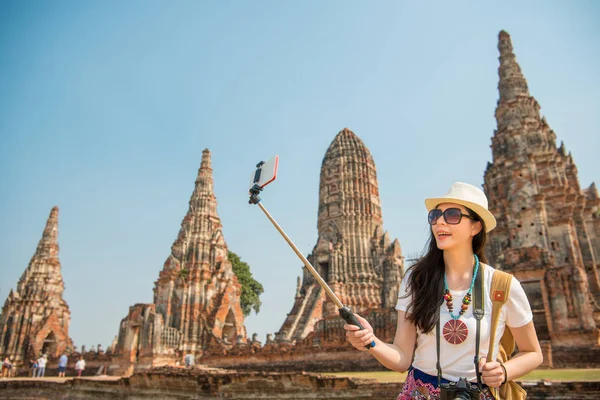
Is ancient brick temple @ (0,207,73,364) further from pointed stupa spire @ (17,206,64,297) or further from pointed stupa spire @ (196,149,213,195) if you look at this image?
pointed stupa spire @ (196,149,213,195)

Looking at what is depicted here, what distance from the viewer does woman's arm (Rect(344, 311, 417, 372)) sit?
2619mm

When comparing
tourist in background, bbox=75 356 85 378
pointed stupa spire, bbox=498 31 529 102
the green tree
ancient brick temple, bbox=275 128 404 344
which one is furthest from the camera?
the green tree

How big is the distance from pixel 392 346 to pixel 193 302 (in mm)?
30620

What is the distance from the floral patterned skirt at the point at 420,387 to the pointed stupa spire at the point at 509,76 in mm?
29894

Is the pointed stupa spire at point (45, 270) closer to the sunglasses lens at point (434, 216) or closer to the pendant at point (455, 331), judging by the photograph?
the sunglasses lens at point (434, 216)

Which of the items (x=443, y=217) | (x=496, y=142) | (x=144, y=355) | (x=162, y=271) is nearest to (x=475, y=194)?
(x=443, y=217)

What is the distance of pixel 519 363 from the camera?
2.54 meters

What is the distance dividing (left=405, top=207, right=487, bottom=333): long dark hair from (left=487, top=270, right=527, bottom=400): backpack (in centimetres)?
28

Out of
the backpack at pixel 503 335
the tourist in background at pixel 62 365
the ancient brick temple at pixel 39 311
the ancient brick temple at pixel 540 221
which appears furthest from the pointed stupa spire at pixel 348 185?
the backpack at pixel 503 335

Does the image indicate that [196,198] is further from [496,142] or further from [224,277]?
[496,142]

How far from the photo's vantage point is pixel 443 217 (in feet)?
9.46

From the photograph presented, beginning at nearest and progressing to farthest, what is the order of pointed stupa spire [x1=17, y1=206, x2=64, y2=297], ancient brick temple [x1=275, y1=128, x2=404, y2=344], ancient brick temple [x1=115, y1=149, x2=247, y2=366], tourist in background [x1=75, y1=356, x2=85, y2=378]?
tourist in background [x1=75, y1=356, x2=85, y2=378]
ancient brick temple [x1=115, y1=149, x2=247, y2=366]
ancient brick temple [x1=275, y1=128, x2=404, y2=344]
pointed stupa spire [x1=17, y1=206, x2=64, y2=297]

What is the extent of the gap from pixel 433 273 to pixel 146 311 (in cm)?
2786

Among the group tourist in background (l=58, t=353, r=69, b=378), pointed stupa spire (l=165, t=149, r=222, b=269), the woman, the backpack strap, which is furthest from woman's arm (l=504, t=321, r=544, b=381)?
pointed stupa spire (l=165, t=149, r=222, b=269)
